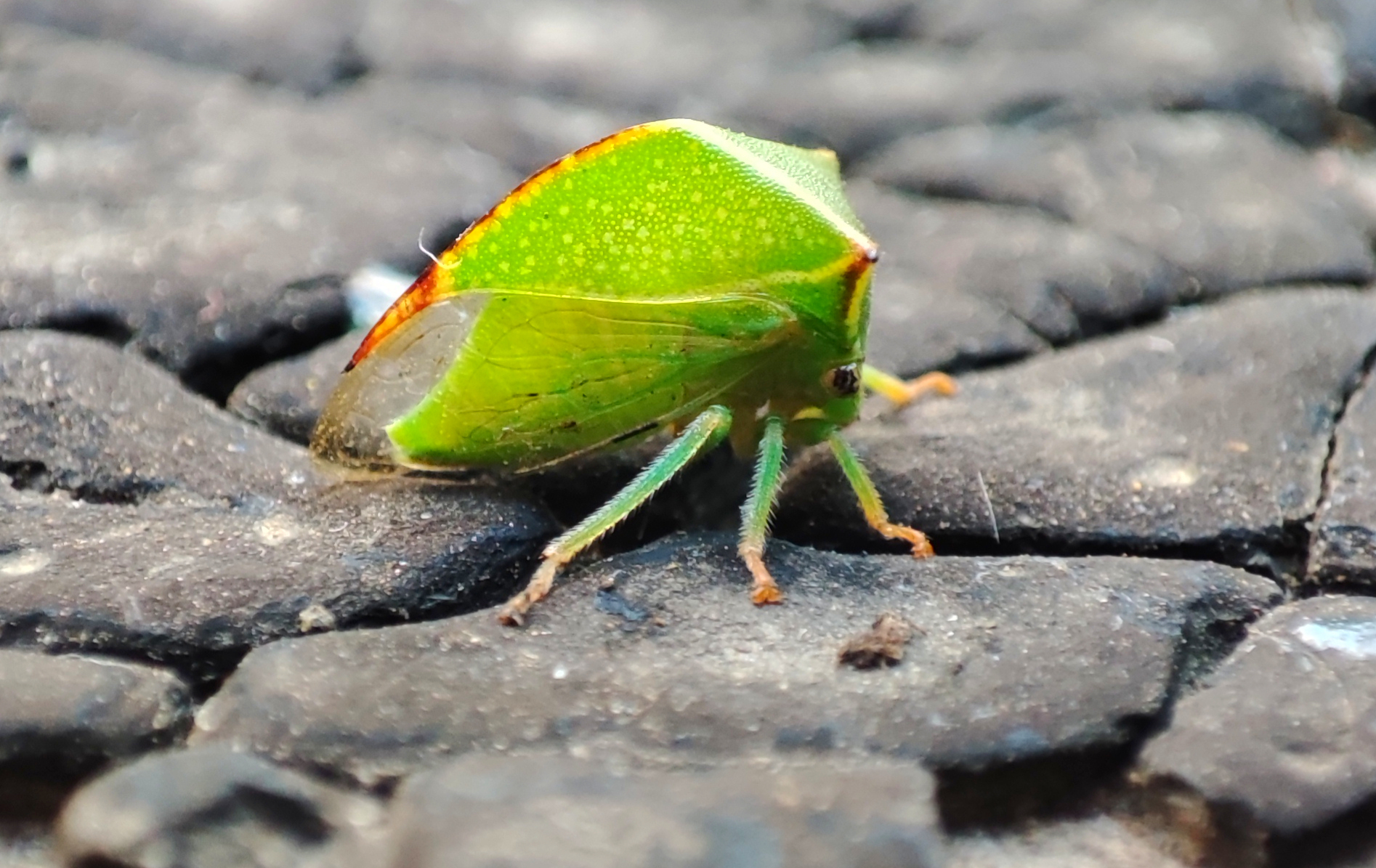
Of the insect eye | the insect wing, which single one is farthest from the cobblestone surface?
the insect eye

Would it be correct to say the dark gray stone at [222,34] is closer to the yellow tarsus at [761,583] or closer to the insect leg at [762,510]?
the insect leg at [762,510]

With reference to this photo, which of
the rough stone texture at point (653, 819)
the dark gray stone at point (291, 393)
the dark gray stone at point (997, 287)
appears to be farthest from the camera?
the dark gray stone at point (997, 287)

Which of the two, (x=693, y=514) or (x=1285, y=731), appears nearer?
(x=1285, y=731)

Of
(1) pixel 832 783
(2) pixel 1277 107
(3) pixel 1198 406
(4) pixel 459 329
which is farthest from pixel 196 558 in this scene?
(2) pixel 1277 107

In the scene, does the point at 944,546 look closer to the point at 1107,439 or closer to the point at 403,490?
the point at 1107,439

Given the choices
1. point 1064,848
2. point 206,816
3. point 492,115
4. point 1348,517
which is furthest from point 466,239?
point 492,115

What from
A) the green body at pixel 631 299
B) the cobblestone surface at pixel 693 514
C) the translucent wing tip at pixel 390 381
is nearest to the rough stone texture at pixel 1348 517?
the cobblestone surface at pixel 693 514

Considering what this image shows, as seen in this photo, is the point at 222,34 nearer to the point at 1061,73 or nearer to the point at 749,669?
the point at 1061,73
